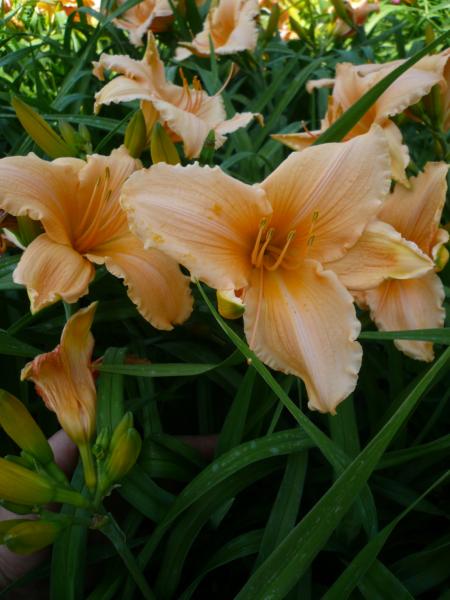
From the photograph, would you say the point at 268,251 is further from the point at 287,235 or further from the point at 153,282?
the point at 153,282

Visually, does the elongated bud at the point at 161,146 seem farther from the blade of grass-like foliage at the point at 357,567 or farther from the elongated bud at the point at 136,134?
the blade of grass-like foliage at the point at 357,567

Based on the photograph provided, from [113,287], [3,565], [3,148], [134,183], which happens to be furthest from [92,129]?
[3,565]

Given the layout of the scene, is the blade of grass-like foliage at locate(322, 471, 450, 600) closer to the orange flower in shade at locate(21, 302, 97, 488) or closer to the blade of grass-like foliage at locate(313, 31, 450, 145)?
the orange flower in shade at locate(21, 302, 97, 488)

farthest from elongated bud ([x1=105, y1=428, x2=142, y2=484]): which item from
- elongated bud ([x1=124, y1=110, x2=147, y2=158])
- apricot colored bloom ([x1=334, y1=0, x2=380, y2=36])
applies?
apricot colored bloom ([x1=334, y1=0, x2=380, y2=36])

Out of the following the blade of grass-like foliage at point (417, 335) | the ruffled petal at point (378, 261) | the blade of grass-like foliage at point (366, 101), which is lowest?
the blade of grass-like foliage at point (417, 335)

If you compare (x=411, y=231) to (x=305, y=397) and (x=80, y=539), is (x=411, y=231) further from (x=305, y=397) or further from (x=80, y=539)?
(x=80, y=539)

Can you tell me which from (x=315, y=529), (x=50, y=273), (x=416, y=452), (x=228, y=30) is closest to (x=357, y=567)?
(x=315, y=529)

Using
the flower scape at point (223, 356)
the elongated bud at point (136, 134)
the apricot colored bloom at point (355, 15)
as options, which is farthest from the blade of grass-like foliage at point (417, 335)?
the apricot colored bloom at point (355, 15)
